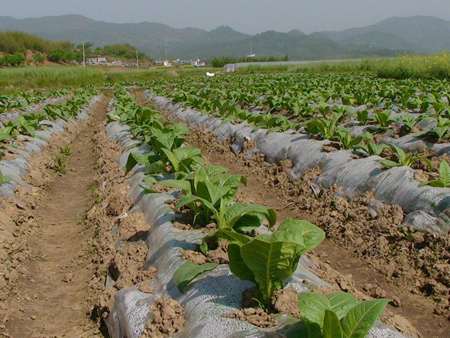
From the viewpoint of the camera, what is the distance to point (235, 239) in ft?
7.97

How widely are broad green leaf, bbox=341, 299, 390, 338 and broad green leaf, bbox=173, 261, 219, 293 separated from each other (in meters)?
1.01

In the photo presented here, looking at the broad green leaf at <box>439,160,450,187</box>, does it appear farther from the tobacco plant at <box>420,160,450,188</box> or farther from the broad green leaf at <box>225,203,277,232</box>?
the broad green leaf at <box>225,203,277,232</box>

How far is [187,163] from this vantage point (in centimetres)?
431

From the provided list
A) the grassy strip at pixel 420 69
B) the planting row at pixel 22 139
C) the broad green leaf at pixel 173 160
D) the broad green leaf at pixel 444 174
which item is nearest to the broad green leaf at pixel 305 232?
the broad green leaf at pixel 173 160

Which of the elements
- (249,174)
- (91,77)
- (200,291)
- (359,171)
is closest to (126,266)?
(200,291)

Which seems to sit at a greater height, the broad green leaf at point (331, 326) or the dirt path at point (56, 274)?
the broad green leaf at point (331, 326)

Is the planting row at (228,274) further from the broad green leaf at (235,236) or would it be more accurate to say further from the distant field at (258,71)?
the distant field at (258,71)

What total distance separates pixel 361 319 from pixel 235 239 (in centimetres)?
97

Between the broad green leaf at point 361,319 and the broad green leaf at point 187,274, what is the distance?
1010 mm

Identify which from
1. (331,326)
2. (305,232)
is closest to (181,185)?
(305,232)

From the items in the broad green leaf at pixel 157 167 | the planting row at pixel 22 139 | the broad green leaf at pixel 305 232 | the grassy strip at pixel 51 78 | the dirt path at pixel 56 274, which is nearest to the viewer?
the broad green leaf at pixel 305 232

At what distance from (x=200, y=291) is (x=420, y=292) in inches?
79.4

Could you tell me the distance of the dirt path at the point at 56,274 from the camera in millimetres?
2965

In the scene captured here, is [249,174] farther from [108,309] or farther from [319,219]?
[108,309]
